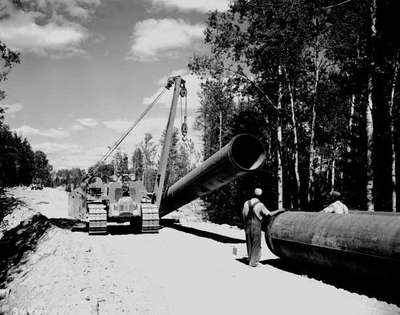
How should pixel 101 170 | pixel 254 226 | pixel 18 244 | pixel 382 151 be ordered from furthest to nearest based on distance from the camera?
pixel 382 151, pixel 101 170, pixel 18 244, pixel 254 226

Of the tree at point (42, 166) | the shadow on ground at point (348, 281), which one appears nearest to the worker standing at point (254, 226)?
the shadow on ground at point (348, 281)

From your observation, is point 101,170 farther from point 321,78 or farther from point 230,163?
point 321,78

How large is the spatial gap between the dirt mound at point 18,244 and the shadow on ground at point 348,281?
9.18 meters

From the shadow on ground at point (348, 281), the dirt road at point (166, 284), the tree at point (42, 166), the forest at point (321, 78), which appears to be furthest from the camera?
the tree at point (42, 166)

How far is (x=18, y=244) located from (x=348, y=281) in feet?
48.9

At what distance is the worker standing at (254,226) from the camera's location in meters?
8.79

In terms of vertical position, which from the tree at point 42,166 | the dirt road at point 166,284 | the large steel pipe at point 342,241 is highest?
the tree at point 42,166

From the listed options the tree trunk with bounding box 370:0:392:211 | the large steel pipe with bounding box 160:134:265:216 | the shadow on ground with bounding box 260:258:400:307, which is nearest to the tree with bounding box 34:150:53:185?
the tree trunk with bounding box 370:0:392:211

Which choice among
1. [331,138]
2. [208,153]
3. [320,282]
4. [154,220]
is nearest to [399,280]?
[320,282]

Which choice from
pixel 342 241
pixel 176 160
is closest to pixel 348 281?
pixel 342 241

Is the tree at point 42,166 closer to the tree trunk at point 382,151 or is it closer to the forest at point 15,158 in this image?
the forest at point 15,158

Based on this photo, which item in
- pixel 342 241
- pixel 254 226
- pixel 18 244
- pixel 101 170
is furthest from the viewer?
pixel 101 170

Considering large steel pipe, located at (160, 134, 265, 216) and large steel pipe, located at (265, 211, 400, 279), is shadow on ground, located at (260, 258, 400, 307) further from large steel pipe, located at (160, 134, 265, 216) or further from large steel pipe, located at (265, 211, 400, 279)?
large steel pipe, located at (160, 134, 265, 216)

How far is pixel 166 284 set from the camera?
24.4 ft
